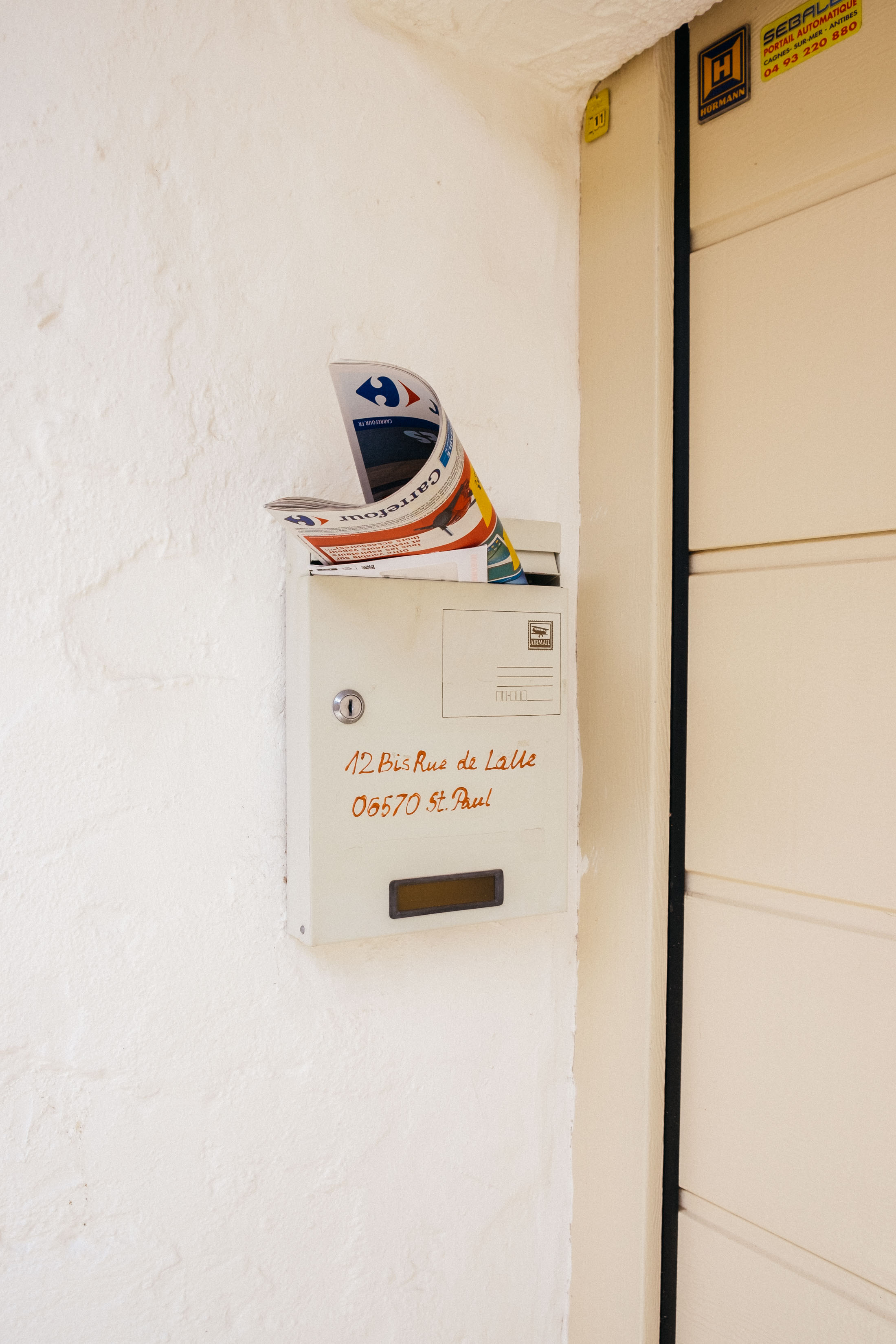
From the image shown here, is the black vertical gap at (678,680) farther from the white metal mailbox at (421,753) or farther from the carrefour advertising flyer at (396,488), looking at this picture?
the carrefour advertising flyer at (396,488)

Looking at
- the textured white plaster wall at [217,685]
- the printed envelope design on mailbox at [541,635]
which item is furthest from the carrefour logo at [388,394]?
the printed envelope design on mailbox at [541,635]

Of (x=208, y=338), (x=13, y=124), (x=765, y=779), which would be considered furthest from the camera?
(x=765, y=779)

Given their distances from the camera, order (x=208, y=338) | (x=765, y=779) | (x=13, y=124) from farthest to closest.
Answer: (x=765, y=779)
(x=208, y=338)
(x=13, y=124)

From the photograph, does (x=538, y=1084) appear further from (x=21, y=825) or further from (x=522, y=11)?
(x=522, y=11)

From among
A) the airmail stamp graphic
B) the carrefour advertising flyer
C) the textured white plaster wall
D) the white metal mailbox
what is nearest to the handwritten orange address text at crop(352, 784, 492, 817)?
the white metal mailbox

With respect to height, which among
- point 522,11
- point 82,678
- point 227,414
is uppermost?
point 522,11

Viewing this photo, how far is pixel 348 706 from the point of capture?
2.77 ft

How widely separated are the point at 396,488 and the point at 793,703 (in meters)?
0.49

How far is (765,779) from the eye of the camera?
96 centimetres

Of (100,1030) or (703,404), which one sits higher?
(703,404)

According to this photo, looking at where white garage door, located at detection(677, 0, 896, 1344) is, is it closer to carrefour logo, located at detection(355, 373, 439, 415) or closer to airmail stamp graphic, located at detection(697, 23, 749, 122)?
airmail stamp graphic, located at detection(697, 23, 749, 122)

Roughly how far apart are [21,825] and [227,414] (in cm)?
44

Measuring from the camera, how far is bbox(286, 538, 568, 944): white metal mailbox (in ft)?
2.76

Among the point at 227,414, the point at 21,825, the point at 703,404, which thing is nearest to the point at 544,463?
the point at 703,404
